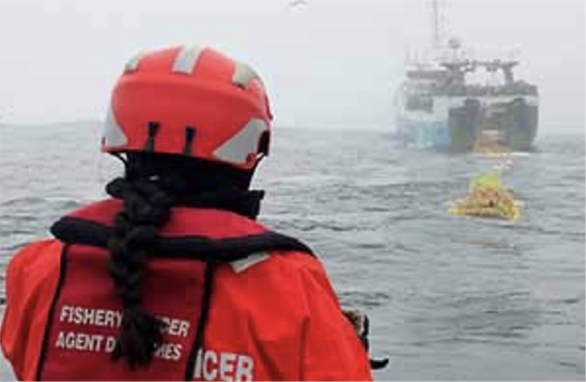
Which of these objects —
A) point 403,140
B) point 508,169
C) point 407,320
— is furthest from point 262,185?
point 403,140

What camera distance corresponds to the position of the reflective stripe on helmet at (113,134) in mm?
2160

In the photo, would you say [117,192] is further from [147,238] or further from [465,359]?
[465,359]

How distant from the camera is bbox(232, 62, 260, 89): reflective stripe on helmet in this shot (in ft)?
7.07

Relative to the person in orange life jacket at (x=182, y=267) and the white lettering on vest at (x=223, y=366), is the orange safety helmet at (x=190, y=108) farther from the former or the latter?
the white lettering on vest at (x=223, y=366)

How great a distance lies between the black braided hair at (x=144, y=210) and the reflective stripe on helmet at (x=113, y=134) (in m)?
0.05

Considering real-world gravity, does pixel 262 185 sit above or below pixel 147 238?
below

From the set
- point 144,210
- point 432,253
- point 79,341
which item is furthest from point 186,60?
point 432,253

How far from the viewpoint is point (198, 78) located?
2.13 m

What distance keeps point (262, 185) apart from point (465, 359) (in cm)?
2610

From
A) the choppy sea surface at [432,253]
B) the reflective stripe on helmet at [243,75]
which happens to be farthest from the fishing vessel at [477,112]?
the reflective stripe on helmet at [243,75]

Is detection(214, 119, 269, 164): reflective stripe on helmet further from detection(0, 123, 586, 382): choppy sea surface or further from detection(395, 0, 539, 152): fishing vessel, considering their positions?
detection(395, 0, 539, 152): fishing vessel

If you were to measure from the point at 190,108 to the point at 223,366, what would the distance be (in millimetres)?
532

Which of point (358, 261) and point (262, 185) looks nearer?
point (358, 261)

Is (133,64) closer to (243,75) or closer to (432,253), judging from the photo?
(243,75)
